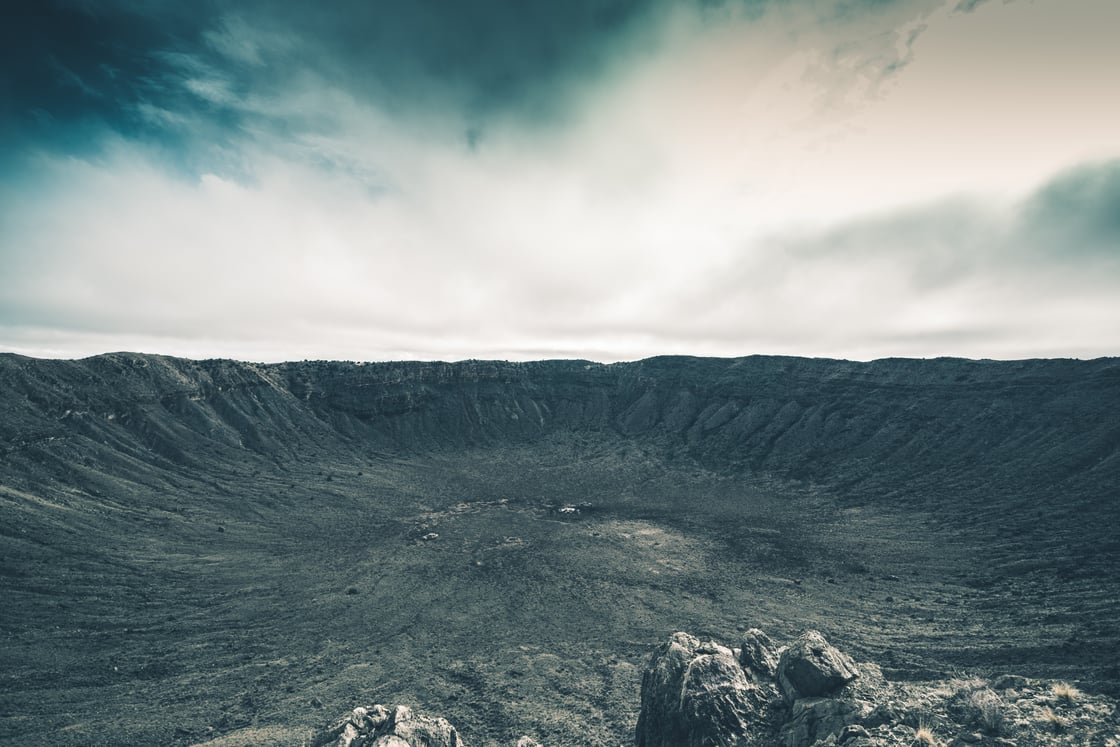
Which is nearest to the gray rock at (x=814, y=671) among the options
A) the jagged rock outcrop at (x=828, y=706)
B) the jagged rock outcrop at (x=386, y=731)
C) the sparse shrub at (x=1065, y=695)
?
the jagged rock outcrop at (x=828, y=706)

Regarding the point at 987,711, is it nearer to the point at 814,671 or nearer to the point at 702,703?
the point at 814,671

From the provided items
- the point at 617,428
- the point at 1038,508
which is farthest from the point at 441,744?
the point at 617,428

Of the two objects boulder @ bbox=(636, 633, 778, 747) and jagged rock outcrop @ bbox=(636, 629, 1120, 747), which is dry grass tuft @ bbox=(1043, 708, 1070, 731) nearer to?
jagged rock outcrop @ bbox=(636, 629, 1120, 747)

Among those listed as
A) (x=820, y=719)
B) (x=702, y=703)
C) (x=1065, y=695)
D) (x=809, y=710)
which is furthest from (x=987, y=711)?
(x=702, y=703)

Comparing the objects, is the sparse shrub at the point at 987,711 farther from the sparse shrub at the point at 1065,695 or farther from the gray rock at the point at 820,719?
the gray rock at the point at 820,719

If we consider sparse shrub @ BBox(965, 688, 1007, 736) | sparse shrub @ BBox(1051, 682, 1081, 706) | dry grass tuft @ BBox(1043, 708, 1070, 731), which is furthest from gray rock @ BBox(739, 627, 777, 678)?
sparse shrub @ BBox(1051, 682, 1081, 706)
